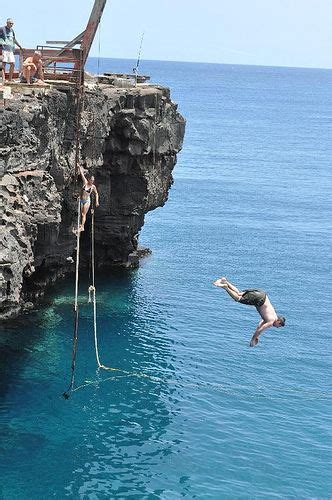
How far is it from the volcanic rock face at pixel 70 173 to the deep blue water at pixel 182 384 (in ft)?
12.0

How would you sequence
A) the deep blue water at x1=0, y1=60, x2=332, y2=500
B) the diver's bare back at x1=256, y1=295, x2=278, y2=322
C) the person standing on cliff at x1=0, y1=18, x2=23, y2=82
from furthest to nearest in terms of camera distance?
1. the person standing on cliff at x1=0, y1=18, x2=23, y2=82
2. the deep blue water at x1=0, y1=60, x2=332, y2=500
3. the diver's bare back at x1=256, y1=295, x2=278, y2=322

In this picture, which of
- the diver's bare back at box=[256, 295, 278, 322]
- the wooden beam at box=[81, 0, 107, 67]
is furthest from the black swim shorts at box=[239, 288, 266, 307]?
the wooden beam at box=[81, 0, 107, 67]

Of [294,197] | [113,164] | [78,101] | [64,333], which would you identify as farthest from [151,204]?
[294,197]

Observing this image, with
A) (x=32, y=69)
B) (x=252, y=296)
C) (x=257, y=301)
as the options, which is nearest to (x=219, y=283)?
(x=252, y=296)

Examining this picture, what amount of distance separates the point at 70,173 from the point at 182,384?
13.2 metres

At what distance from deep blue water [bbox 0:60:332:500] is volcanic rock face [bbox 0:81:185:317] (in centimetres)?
364

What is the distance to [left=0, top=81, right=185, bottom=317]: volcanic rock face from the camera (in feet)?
121

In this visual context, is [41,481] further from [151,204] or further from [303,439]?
[151,204]

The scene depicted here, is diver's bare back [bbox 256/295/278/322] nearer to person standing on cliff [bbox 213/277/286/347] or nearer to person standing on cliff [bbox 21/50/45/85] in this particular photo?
person standing on cliff [bbox 213/277/286/347]

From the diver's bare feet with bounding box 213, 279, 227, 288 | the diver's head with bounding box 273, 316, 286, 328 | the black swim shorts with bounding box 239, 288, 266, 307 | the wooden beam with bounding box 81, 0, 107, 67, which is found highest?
the wooden beam with bounding box 81, 0, 107, 67

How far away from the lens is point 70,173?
47562 millimetres

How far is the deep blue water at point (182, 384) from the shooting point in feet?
116

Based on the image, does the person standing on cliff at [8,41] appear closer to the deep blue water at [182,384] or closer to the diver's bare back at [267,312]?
the deep blue water at [182,384]

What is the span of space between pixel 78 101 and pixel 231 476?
20.3m
